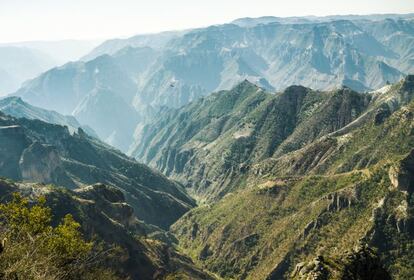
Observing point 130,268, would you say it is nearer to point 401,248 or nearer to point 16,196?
point 401,248

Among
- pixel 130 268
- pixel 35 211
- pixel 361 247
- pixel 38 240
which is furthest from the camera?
pixel 130 268

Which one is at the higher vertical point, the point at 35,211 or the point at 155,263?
the point at 35,211

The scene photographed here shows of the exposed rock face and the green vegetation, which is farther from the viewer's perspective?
the exposed rock face

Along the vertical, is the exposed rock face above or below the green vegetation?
below

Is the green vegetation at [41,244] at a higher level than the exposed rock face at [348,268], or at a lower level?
higher

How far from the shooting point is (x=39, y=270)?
55.1 meters

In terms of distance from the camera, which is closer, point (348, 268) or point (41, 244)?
point (41, 244)

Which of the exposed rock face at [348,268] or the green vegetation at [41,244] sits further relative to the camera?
the exposed rock face at [348,268]

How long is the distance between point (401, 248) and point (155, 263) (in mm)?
95352

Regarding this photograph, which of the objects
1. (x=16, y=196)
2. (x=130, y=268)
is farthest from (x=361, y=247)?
(x=130, y=268)

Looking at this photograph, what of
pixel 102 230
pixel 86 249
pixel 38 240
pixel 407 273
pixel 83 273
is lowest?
pixel 407 273

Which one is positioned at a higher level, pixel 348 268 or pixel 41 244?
pixel 41 244

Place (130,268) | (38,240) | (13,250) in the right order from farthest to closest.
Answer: (130,268) < (38,240) < (13,250)

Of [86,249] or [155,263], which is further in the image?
[155,263]
